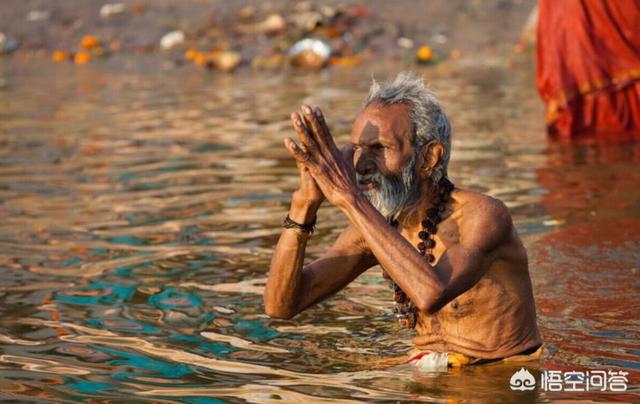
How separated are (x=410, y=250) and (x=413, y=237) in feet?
1.57

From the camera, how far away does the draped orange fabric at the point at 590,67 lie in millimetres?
11188

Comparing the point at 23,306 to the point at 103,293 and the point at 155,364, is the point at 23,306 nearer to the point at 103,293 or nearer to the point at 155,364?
the point at 103,293

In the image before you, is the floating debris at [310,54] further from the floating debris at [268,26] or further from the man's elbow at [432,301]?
the man's elbow at [432,301]

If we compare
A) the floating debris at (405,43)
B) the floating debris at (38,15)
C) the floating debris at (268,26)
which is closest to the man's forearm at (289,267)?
the floating debris at (405,43)

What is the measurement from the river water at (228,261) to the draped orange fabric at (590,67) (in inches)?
15.9

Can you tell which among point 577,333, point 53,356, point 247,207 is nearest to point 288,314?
point 53,356

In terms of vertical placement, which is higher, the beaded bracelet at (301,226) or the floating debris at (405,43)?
the floating debris at (405,43)

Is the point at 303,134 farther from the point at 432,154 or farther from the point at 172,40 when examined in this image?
the point at 172,40

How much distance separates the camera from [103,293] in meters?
6.64

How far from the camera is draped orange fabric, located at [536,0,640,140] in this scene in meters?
11.2

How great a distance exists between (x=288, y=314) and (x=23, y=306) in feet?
6.11

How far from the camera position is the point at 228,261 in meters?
7.41

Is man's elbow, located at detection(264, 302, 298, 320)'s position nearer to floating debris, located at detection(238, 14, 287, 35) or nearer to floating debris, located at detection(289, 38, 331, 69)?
floating debris, located at detection(289, 38, 331, 69)

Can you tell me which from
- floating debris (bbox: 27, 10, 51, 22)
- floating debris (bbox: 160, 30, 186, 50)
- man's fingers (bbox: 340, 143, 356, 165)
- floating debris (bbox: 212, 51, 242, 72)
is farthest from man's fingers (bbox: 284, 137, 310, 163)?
floating debris (bbox: 27, 10, 51, 22)
